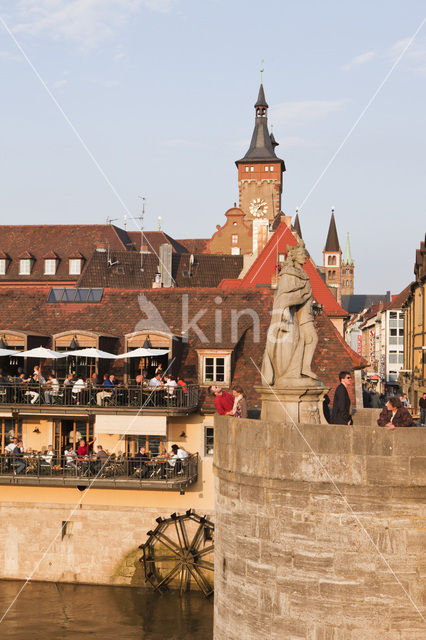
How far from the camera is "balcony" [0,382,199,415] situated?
2523 cm

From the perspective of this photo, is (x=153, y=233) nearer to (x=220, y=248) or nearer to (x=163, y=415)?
(x=220, y=248)

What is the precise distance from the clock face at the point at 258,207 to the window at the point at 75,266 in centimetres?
3659

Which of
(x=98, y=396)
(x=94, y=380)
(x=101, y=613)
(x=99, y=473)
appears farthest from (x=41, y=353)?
(x=101, y=613)

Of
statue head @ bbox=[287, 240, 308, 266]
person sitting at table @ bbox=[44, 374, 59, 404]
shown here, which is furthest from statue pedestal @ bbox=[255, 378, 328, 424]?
person sitting at table @ bbox=[44, 374, 59, 404]

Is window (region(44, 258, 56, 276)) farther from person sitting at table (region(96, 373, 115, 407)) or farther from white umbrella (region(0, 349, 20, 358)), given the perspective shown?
person sitting at table (region(96, 373, 115, 407))

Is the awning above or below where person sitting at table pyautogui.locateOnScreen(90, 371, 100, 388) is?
below

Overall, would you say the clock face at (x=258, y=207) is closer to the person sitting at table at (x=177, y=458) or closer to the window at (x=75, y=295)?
the window at (x=75, y=295)

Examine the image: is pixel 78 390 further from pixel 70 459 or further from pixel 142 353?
pixel 142 353

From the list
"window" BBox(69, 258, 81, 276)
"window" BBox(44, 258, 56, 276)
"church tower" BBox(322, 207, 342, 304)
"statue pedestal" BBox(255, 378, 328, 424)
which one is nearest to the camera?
"statue pedestal" BBox(255, 378, 328, 424)

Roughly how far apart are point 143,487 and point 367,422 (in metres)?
9.69

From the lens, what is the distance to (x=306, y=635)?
479 inches

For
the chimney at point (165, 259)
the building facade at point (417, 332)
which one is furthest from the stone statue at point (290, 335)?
the chimney at point (165, 259)

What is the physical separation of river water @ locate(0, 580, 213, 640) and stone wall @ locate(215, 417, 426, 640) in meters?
10.8

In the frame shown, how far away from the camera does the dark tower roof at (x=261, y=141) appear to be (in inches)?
3986
